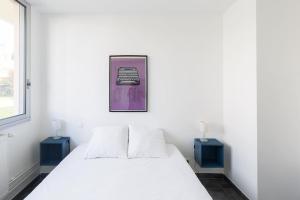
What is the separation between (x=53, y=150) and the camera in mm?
3197

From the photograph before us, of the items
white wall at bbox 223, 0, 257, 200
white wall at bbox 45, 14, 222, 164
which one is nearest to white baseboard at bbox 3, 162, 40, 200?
white wall at bbox 45, 14, 222, 164

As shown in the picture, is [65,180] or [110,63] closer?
[65,180]

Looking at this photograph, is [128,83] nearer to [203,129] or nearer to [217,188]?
[203,129]

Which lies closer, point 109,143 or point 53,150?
point 109,143

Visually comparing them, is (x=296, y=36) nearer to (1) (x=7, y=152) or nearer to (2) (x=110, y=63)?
(2) (x=110, y=63)

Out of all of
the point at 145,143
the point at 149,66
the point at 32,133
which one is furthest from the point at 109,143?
the point at 149,66

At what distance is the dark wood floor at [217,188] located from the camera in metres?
2.62

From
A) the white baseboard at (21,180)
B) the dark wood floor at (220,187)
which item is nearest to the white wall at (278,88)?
the dark wood floor at (220,187)

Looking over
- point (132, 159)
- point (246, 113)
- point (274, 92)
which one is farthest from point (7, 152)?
point (274, 92)

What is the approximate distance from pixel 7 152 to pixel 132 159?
149 centimetres

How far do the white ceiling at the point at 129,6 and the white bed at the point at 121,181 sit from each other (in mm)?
2143

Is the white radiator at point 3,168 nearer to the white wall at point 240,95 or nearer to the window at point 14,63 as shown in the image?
the window at point 14,63

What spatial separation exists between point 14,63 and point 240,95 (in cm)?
311

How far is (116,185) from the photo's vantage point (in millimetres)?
1850
